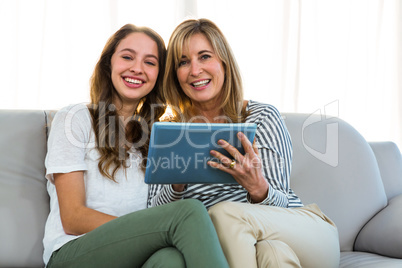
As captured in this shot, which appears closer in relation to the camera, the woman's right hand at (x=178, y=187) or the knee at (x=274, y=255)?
the knee at (x=274, y=255)

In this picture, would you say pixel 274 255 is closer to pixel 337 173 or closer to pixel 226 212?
pixel 226 212

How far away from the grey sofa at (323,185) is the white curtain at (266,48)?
0.67 metres

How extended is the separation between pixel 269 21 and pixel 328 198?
1316 mm

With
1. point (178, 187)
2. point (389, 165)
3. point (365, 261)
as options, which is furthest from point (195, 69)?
point (389, 165)

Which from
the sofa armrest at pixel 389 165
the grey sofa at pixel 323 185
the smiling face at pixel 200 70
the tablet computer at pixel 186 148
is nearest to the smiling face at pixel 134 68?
the smiling face at pixel 200 70

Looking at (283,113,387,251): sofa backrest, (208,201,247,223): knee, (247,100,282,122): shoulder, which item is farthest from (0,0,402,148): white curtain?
(208,201,247,223): knee

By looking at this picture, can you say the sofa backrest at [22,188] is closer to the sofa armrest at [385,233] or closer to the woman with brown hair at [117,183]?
the woman with brown hair at [117,183]

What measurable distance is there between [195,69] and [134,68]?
0.23 m

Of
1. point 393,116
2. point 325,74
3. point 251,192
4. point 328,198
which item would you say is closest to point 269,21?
point 325,74

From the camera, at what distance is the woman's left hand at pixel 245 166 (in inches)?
52.4

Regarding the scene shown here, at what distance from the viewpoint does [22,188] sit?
1.67 m

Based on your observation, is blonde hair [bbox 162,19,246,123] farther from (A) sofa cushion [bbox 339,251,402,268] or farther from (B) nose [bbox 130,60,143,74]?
(A) sofa cushion [bbox 339,251,402,268]

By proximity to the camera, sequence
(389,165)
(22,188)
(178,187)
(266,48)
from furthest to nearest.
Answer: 1. (266,48)
2. (389,165)
3. (22,188)
4. (178,187)

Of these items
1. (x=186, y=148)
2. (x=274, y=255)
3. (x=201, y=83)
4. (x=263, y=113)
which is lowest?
(x=274, y=255)
